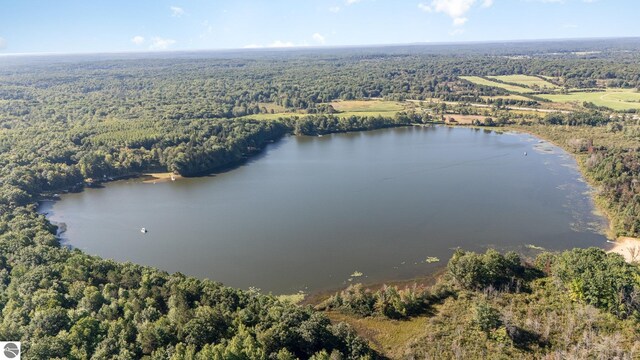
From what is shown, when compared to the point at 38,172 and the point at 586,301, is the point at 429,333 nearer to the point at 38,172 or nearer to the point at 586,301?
the point at 586,301

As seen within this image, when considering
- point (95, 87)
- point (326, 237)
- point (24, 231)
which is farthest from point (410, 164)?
point (95, 87)

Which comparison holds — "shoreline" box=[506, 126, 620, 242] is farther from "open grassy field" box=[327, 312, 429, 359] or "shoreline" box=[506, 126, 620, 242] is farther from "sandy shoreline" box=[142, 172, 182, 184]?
"sandy shoreline" box=[142, 172, 182, 184]

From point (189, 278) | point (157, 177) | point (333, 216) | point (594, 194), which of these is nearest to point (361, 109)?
point (157, 177)

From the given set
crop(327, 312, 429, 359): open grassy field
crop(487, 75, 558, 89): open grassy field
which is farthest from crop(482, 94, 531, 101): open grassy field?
crop(327, 312, 429, 359): open grassy field

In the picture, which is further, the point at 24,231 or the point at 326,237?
the point at 326,237

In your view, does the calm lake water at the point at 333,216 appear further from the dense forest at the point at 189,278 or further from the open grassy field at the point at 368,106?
the open grassy field at the point at 368,106

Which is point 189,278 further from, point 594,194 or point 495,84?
point 495,84

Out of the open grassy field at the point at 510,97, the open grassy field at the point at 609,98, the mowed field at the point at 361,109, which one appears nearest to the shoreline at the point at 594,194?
the open grassy field at the point at 609,98
